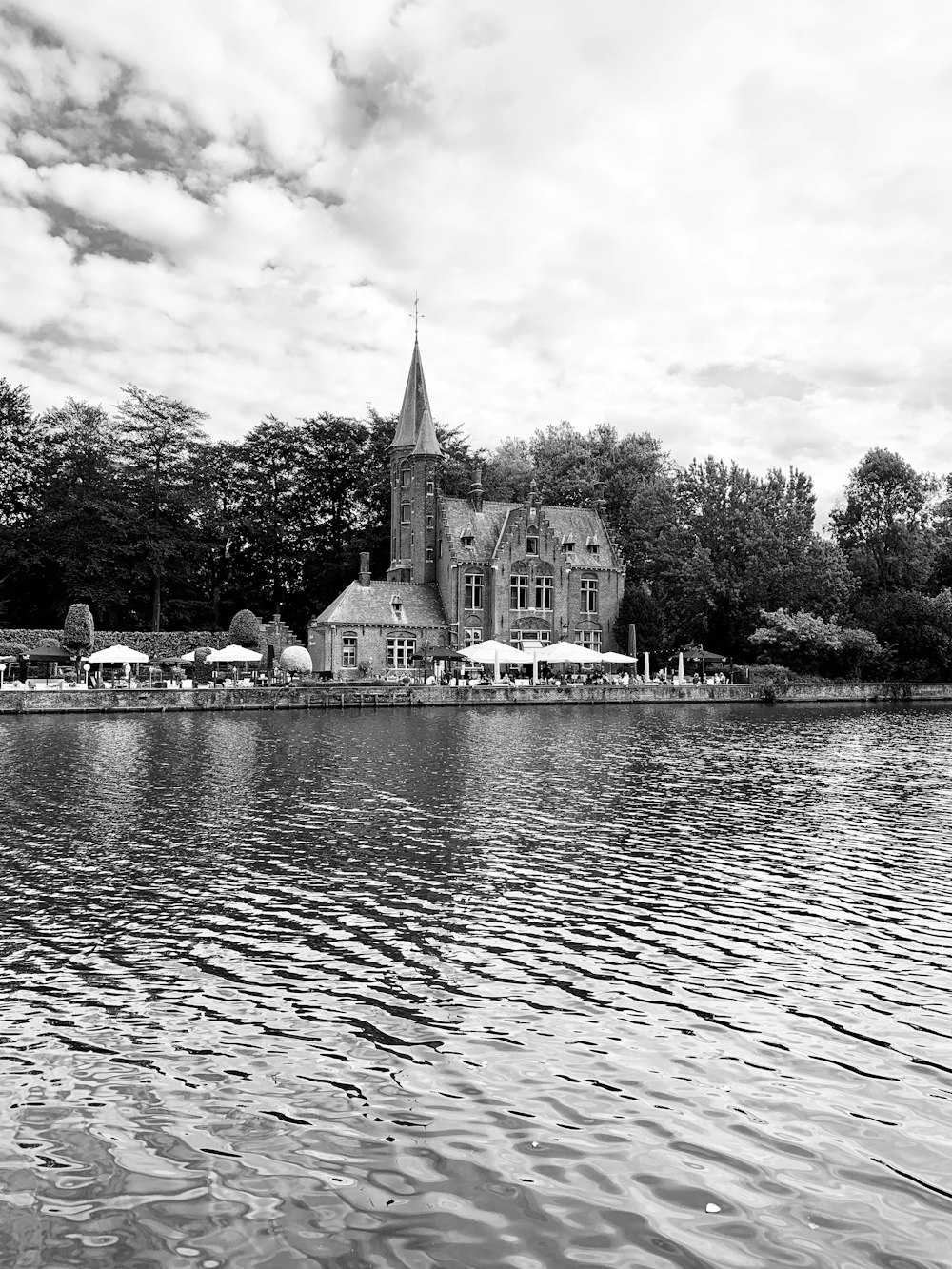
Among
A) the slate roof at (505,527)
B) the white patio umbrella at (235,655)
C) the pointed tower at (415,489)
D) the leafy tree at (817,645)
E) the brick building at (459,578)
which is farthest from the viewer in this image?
the pointed tower at (415,489)

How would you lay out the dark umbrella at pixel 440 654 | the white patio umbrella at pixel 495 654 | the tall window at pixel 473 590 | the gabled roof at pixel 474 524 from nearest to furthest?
the white patio umbrella at pixel 495 654 → the dark umbrella at pixel 440 654 → the tall window at pixel 473 590 → the gabled roof at pixel 474 524

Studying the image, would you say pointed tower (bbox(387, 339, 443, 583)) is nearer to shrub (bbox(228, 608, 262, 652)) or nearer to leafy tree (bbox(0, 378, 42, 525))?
shrub (bbox(228, 608, 262, 652))

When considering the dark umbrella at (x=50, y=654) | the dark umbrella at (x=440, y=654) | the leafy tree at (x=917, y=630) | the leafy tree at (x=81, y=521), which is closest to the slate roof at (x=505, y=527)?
the dark umbrella at (x=440, y=654)

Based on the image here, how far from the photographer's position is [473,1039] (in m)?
8.06

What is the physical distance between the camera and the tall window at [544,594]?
66.6 metres

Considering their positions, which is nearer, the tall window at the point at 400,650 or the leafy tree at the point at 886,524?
the tall window at the point at 400,650

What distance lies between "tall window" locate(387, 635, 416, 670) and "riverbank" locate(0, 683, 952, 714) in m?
11.6

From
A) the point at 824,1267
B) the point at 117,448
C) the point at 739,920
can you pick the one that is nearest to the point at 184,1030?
the point at 824,1267

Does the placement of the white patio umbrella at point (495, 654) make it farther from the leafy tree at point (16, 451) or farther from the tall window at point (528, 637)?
the leafy tree at point (16, 451)

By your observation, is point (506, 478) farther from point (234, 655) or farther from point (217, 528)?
point (234, 655)

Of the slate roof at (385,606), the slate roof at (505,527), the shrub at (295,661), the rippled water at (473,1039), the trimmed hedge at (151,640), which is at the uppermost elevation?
the slate roof at (505,527)

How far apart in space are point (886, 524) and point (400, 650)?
42.3 metres

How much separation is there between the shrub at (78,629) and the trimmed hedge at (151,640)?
381cm

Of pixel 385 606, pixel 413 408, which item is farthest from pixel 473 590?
pixel 413 408
